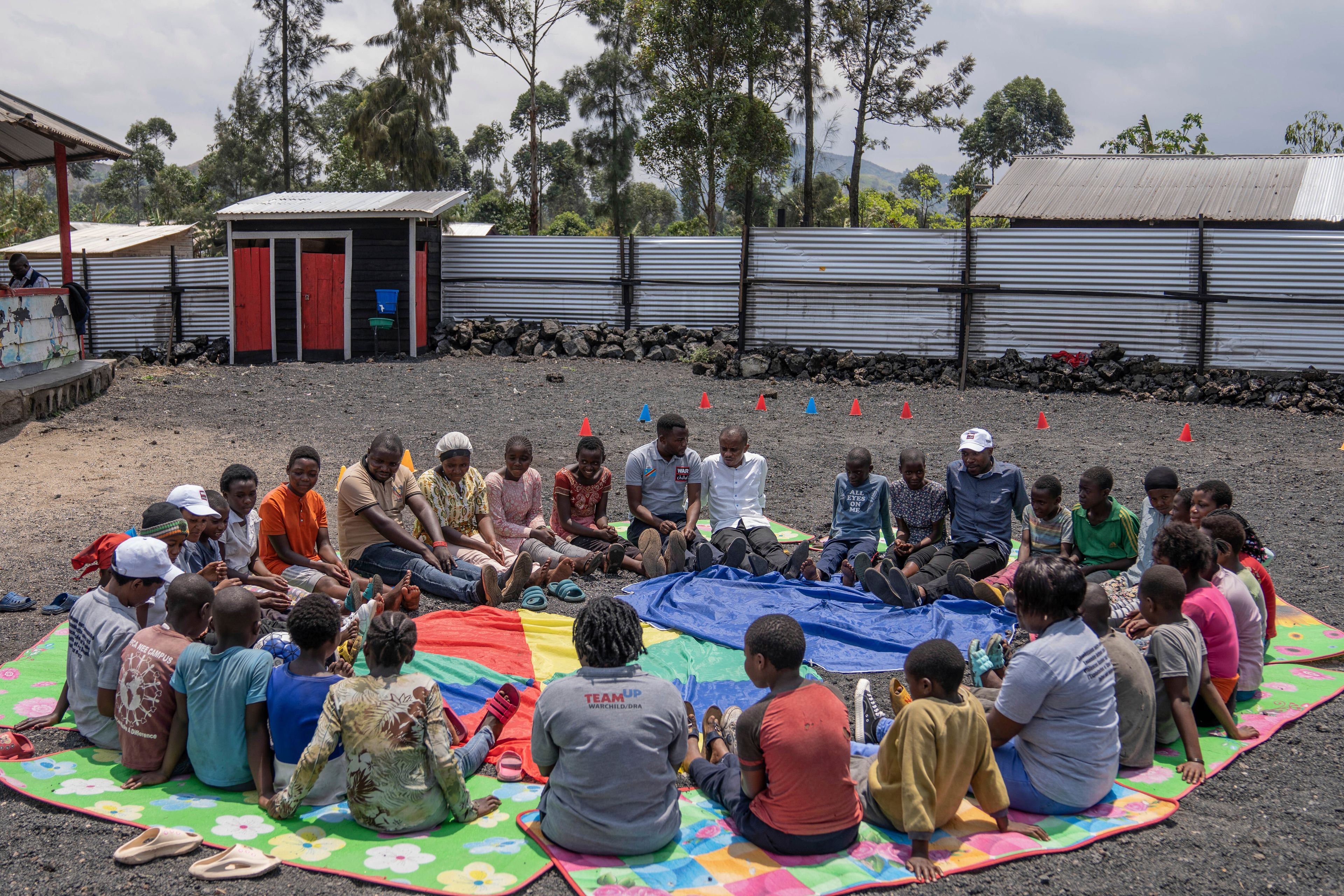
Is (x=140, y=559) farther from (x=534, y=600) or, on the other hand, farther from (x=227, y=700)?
(x=534, y=600)

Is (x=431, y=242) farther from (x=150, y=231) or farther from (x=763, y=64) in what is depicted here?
(x=150, y=231)

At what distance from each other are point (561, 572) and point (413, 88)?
27.7m

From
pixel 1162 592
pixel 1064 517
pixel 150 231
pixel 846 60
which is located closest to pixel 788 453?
pixel 1064 517

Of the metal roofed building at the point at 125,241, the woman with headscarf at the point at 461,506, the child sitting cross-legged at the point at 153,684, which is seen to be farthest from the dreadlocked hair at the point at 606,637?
the metal roofed building at the point at 125,241

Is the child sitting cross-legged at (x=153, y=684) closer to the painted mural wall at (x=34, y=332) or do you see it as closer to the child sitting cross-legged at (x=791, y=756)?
the child sitting cross-legged at (x=791, y=756)

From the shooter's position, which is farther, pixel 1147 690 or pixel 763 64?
pixel 763 64

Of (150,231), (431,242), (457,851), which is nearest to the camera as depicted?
(457,851)

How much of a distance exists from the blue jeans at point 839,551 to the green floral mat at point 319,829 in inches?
140

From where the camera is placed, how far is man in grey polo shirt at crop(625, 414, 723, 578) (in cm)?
757

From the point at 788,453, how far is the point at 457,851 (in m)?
8.56

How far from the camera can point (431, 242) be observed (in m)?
20.1

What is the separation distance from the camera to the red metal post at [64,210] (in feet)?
45.8

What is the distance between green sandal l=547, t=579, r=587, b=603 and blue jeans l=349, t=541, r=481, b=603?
1.70 feet

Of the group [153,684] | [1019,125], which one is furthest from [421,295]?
[1019,125]
